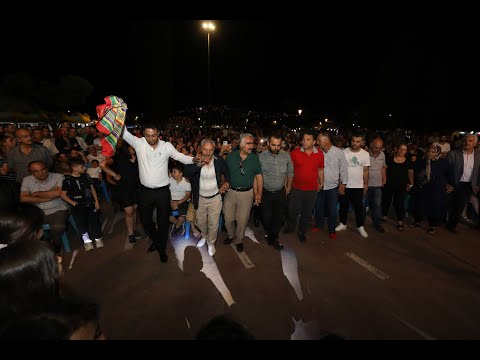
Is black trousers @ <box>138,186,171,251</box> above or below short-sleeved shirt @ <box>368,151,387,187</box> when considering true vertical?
below

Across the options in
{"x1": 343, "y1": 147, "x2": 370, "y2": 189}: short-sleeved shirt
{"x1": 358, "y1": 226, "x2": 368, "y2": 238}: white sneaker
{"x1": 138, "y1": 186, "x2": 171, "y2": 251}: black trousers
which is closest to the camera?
{"x1": 138, "y1": 186, "x2": 171, "y2": 251}: black trousers

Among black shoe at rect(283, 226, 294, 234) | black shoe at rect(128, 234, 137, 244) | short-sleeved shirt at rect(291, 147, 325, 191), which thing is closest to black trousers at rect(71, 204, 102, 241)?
black shoe at rect(128, 234, 137, 244)

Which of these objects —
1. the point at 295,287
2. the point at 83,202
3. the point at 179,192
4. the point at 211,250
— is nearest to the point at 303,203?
the point at 295,287

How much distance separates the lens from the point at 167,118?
70.2 feet

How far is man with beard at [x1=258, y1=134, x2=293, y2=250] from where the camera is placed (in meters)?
4.54

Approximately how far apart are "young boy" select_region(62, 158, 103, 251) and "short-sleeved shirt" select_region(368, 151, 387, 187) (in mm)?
5487

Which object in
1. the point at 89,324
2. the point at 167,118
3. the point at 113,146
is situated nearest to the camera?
the point at 89,324

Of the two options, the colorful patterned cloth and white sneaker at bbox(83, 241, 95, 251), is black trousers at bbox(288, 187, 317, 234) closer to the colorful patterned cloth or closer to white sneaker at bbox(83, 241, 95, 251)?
the colorful patterned cloth

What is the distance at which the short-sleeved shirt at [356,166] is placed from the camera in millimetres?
5062

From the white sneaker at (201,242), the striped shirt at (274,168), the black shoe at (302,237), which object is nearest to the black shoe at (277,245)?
the black shoe at (302,237)

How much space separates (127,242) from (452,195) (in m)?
6.90

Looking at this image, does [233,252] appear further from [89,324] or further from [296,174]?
[89,324]

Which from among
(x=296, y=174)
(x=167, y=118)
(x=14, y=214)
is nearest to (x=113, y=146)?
(x=14, y=214)

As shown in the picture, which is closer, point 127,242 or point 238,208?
point 238,208
